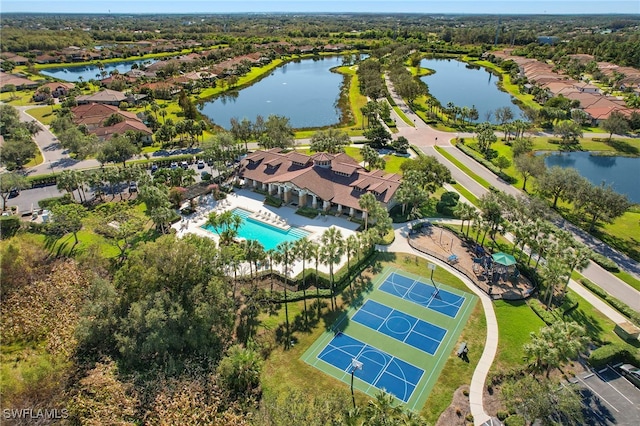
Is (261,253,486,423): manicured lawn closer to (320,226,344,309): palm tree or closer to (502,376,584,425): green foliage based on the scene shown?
(320,226,344,309): palm tree

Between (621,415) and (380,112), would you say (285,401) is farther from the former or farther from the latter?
(380,112)

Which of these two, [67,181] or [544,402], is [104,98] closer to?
[67,181]

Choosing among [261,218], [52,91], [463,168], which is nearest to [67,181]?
[261,218]

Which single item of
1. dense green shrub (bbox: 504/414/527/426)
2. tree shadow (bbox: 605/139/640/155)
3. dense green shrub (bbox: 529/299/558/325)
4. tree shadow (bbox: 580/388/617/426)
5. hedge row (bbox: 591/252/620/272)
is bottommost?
tree shadow (bbox: 580/388/617/426)

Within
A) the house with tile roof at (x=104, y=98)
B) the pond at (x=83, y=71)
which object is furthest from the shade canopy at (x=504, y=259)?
the pond at (x=83, y=71)

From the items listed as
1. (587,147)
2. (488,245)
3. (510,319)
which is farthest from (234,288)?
(587,147)

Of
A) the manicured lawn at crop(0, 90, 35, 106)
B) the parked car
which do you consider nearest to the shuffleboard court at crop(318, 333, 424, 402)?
the parked car
